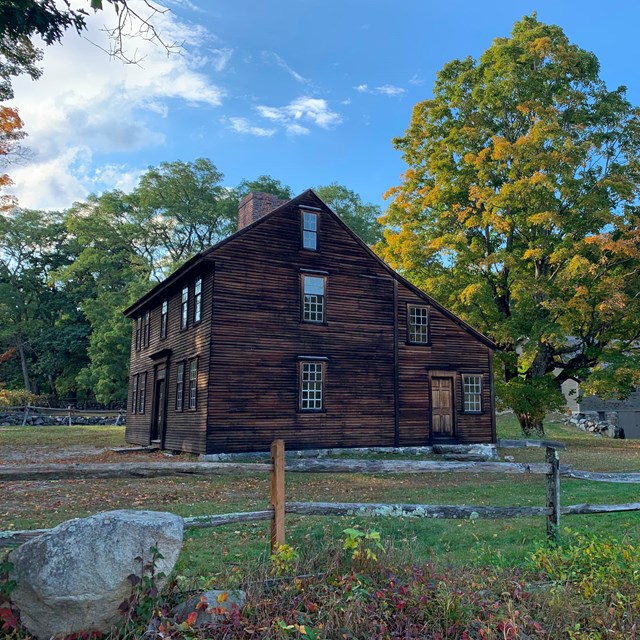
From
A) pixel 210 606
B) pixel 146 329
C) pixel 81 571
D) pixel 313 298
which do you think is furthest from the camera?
pixel 146 329

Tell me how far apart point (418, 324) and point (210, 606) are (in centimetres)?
2127

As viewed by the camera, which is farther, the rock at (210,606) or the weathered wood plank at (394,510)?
the weathered wood plank at (394,510)

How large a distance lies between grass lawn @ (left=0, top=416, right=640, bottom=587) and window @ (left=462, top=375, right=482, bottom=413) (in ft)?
14.9

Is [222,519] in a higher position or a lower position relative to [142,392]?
lower

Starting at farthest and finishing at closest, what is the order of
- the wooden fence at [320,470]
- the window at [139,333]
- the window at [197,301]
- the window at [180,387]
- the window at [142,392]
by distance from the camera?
1. the window at [139,333]
2. the window at [142,392]
3. the window at [180,387]
4. the window at [197,301]
5. the wooden fence at [320,470]

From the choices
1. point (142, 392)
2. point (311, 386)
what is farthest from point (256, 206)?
point (142, 392)

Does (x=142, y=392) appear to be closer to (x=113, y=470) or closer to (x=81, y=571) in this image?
(x=113, y=470)

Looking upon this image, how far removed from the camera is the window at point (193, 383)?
21.3 m

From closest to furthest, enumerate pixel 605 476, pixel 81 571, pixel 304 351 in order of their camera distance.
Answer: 1. pixel 81 571
2. pixel 605 476
3. pixel 304 351

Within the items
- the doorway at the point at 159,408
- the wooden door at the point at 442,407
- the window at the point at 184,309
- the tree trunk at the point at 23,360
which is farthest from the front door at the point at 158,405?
the tree trunk at the point at 23,360

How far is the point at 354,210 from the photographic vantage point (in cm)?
6225

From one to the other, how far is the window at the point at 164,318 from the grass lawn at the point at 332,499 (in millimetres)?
6902

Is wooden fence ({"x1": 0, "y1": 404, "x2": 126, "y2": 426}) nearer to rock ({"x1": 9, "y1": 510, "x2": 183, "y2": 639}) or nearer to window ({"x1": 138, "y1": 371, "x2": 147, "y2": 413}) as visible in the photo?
window ({"x1": 138, "y1": 371, "x2": 147, "y2": 413})

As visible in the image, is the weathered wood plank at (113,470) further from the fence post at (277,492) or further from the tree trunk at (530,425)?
the tree trunk at (530,425)
